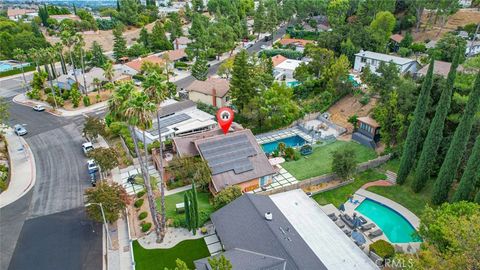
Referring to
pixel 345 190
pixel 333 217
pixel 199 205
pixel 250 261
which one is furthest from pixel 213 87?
pixel 250 261

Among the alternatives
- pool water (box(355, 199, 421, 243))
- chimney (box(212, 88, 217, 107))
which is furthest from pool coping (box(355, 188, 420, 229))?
chimney (box(212, 88, 217, 107))

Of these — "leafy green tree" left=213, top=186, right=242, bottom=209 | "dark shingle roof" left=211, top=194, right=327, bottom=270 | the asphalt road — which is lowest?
the asphalt road

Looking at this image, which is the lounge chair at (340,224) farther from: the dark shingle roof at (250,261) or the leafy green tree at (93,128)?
the leafy green tree at (93,128)

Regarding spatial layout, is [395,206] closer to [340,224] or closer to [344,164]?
[344,164]

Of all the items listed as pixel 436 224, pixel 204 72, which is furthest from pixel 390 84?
pixel 204 72

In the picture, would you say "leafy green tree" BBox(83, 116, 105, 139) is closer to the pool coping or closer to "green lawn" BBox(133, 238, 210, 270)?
"green lawn" BBox(133, 238, 210, 270)
